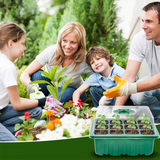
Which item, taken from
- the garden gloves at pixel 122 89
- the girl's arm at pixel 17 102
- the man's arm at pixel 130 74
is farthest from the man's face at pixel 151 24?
the girl's arm at pixel 17 102

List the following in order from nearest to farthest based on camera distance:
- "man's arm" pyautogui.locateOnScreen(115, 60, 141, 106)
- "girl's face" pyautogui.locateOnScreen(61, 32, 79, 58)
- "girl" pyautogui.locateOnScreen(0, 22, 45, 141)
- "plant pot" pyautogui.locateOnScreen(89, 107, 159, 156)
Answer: "plant pot" pyautogui.locateOnScreen(89, 107, 159, 156)
"girl" pyautogui.locateOnScreen(0, 22, 45, 141)
"man's arm" pyautogui.locateOnScreen(115, 60, 141, 106)
"girl's face" pyautogui.locateOnScreen(61, 32, 79, 58)

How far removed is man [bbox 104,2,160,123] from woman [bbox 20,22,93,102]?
0.58 meters

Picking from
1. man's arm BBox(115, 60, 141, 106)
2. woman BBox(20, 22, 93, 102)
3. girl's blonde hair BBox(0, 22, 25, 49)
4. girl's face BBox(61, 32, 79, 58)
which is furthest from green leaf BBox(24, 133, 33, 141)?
girl's face BBox(61, 32, 79, 58)

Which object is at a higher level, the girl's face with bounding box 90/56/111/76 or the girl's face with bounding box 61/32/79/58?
the girl's face with bounding box 61/32/79/58

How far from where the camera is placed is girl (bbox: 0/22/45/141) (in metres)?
2.09

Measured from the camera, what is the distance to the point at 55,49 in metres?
2.92

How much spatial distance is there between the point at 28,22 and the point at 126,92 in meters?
4.05

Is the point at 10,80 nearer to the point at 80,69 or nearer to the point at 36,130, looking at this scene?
the point at 36,130

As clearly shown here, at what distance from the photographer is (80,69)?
9.68 feet

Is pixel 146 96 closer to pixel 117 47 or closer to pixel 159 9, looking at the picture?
pixel 159 9

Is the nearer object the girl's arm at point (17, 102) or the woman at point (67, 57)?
the girl's arm at point (17, 102)

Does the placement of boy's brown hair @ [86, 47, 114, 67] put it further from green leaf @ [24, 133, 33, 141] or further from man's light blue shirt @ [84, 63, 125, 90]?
green leaf @ [24, 133, 33, 141]

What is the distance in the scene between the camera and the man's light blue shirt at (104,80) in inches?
111

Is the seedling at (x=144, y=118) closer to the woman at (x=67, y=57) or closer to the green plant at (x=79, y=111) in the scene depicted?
the green plant at (x=79, y=111)
